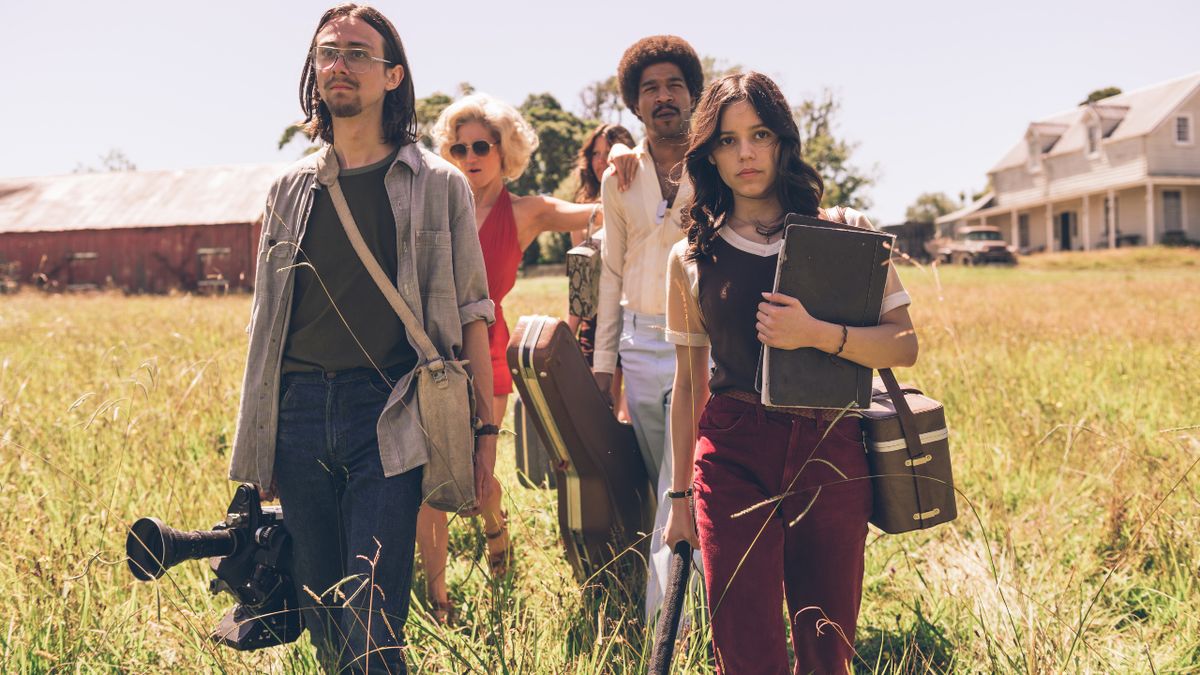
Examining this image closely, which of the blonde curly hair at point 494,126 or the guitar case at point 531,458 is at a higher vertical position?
the blonde curly hair at point 494,126

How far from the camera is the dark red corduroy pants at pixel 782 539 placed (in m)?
2.17

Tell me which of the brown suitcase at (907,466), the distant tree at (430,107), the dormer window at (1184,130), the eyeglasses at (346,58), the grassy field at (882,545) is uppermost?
the distant tree at (430,107)

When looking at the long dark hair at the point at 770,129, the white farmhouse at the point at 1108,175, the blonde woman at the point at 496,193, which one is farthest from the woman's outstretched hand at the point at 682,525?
the white farmhouse at the point at 1108,175

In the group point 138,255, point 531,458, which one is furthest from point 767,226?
point 138,255

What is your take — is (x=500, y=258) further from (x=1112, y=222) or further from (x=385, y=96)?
(x=1112, y=222)

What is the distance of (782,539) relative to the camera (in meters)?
2.21

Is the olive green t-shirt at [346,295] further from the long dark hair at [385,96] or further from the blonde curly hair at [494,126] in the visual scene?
the blonde curly hair at [494,126]

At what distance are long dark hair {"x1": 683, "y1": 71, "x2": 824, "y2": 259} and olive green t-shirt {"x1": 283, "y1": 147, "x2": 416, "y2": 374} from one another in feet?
2.72

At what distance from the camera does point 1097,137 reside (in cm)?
4000

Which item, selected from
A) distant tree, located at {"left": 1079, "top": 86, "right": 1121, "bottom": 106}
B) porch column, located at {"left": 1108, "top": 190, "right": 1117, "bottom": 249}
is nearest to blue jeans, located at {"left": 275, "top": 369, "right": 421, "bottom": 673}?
porch column, located at {"left": 1108, "top": 190, "right": 1117, "bottom": 249}

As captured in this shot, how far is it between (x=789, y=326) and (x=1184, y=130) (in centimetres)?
4307

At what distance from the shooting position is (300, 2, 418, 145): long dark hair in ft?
8.53

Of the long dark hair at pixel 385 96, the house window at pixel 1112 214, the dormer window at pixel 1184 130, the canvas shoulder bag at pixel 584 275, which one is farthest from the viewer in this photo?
the house window at pixel 1112 214

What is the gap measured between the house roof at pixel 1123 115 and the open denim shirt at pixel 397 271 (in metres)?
41.4
